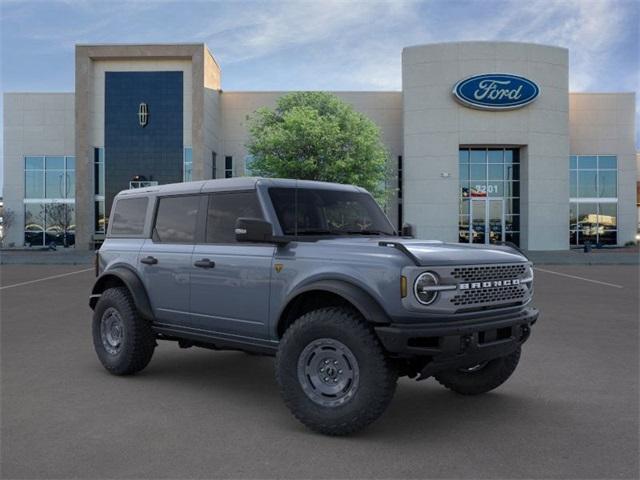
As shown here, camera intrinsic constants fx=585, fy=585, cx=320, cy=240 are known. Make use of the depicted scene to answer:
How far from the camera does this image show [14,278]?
18.6m

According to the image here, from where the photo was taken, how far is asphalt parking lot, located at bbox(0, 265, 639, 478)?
374cm

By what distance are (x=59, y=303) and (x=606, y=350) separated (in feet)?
34.1

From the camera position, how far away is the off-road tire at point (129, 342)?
19.7 ft

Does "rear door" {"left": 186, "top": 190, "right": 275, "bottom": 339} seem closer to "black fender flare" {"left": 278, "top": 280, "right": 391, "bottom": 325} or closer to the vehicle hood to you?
"black fender flare" {"left": 278, "top": 280, "right": 391, "bottom": 325}

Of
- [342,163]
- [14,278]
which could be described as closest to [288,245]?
[14,278]

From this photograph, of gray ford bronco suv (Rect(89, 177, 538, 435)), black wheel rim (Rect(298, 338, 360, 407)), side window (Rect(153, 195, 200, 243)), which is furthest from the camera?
side window (Rect(153, 195, 200, 243))

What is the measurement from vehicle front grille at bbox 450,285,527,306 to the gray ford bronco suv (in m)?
0.01

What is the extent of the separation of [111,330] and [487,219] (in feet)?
114

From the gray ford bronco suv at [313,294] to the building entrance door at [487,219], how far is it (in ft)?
110

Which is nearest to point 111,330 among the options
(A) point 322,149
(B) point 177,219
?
(B) point 177,219

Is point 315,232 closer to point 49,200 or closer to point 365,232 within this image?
point 365,232

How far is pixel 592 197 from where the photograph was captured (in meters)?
41.2

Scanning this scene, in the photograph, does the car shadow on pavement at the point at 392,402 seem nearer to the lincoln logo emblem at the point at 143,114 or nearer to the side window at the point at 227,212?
the side window at the point at 227,212

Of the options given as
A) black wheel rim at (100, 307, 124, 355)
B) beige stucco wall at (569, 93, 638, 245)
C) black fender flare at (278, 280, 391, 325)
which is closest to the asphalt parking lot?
black wheel rim at (100, 307, 124, 355)
